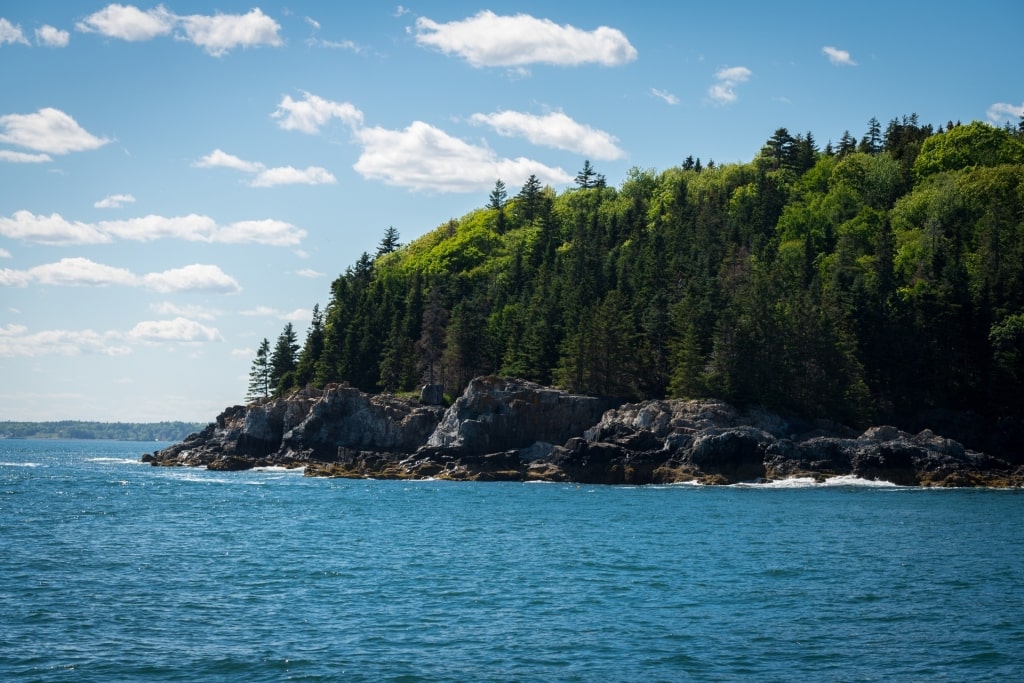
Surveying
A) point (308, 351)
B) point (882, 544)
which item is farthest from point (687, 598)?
Answer: point (308, 351)

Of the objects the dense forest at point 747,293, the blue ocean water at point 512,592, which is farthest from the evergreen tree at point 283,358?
the blue ocean water at point 512,592

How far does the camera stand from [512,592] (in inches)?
1384

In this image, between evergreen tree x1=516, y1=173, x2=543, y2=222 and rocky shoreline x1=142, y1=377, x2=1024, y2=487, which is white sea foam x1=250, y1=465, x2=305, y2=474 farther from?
evergreen tree x1=516, y1=173, x2=543, y2=222

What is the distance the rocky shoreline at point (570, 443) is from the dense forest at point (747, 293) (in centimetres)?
552

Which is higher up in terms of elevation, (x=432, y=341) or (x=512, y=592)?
(x=432, y=341)

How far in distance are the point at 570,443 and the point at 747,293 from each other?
26.4m

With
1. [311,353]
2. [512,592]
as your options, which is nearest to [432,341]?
[311,353]

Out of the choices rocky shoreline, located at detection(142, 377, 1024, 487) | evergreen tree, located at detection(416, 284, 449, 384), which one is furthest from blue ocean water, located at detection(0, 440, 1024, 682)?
evergreen tree, located at detection(416, 284, 449, 384)

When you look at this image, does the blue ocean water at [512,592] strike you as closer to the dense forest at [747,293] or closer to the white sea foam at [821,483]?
the white sea foam at [821,483]

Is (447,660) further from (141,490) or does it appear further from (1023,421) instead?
(1023,421)

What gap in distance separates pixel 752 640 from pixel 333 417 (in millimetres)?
76900

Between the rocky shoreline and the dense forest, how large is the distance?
5520 mm

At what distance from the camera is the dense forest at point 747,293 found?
9362cm

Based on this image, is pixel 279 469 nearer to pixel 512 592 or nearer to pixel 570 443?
pixel 570 443
